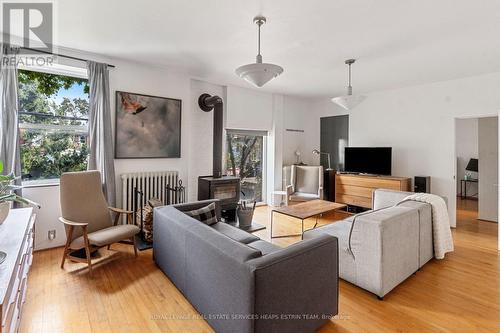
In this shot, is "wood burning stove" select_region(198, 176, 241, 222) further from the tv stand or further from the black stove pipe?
the tv stand

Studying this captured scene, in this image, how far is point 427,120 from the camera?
478cm

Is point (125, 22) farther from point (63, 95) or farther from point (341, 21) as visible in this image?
point (341, 21)

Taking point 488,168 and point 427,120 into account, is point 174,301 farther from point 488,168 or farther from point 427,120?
point 488,168

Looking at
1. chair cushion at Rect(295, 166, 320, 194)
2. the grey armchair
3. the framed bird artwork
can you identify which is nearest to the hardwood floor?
the framed bird artwork

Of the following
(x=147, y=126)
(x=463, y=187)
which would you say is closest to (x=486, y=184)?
(x=463, y=187)

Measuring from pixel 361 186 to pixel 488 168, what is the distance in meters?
2.33

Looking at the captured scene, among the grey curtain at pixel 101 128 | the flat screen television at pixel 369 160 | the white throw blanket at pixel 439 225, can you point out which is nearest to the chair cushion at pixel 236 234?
the grey curtain at pixel 101 128

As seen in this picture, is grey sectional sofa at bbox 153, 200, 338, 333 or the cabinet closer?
the cabinet

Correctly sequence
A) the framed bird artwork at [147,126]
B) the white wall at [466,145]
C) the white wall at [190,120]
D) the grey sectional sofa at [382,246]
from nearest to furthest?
the grey sectional sofa at [382,246], the white wall at [190,120], the framed bird artwork at [147,126], the white wall at [466,145]

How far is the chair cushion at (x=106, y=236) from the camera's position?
2.69 meters

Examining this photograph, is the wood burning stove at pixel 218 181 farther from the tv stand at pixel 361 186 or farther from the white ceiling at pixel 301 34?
the tv stand at pixel 361 186

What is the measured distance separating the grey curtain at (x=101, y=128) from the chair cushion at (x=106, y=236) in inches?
30.3

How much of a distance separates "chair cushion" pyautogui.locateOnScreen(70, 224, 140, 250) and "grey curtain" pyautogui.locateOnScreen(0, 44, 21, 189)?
3.82 feet

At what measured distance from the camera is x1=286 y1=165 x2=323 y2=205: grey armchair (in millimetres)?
5391
